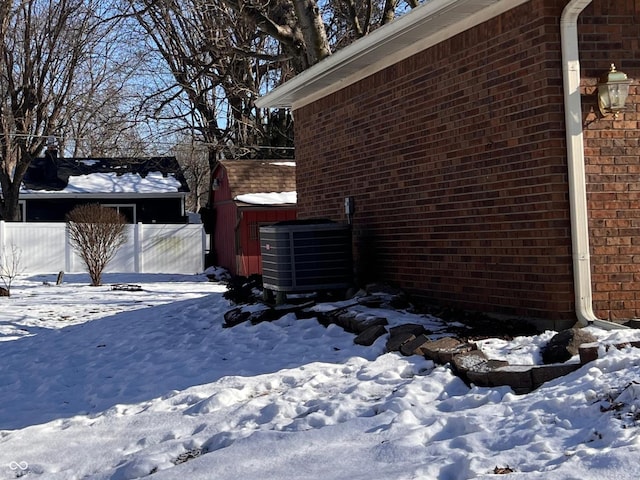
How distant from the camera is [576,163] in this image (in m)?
7.17

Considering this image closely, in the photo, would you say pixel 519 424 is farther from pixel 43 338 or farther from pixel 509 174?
pixel 43 338

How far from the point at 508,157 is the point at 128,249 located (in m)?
17.0

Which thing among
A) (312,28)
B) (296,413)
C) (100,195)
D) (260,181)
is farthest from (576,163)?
(100,195)

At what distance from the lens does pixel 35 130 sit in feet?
96.5

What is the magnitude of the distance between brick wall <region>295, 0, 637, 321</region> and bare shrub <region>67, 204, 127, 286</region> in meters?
9.47

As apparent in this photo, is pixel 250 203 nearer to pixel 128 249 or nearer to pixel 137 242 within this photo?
pixel 137 242

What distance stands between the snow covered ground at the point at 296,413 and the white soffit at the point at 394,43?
3.20 metres

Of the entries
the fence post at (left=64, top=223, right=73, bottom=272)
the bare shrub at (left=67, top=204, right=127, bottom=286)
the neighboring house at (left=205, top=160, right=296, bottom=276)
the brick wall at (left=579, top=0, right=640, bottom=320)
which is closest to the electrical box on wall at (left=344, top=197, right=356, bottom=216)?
the brick wall at (left=579, top=0, right=640, bottom=320)

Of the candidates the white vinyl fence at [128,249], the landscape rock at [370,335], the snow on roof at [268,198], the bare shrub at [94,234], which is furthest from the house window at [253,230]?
the landscape rock at [370,335]

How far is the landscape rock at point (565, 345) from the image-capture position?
614 cm

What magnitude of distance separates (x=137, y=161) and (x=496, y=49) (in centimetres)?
2269

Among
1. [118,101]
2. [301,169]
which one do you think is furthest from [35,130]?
[301,169]

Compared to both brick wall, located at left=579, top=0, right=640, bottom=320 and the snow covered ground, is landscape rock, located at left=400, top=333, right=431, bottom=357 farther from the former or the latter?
brick wall, located at left=579, top=0, right=640, bottom=320

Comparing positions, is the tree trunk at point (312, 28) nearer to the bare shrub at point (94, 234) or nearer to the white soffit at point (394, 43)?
the white soffit at point (394, 43)
